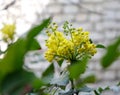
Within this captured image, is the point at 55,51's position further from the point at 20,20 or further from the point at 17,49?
the point at 20,20

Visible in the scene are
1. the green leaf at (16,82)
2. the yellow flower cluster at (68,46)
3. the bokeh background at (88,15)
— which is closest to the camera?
the green leaf at (16,82)

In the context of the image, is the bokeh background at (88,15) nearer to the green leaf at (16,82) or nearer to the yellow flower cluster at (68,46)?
the yellow flower cluster at (68,46)

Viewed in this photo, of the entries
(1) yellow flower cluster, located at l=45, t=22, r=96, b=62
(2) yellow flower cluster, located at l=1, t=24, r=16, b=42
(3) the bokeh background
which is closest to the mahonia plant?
(2) yellow flower cluster, located at l=1, t=24, r=16, b=42

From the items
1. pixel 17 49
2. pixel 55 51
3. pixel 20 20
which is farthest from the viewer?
pixel 20 20

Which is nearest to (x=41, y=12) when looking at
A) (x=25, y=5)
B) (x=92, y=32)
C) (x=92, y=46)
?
(x=25, y=5)

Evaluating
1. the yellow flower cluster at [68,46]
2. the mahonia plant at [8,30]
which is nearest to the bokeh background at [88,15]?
the yellow flower cluster at [68,46]
